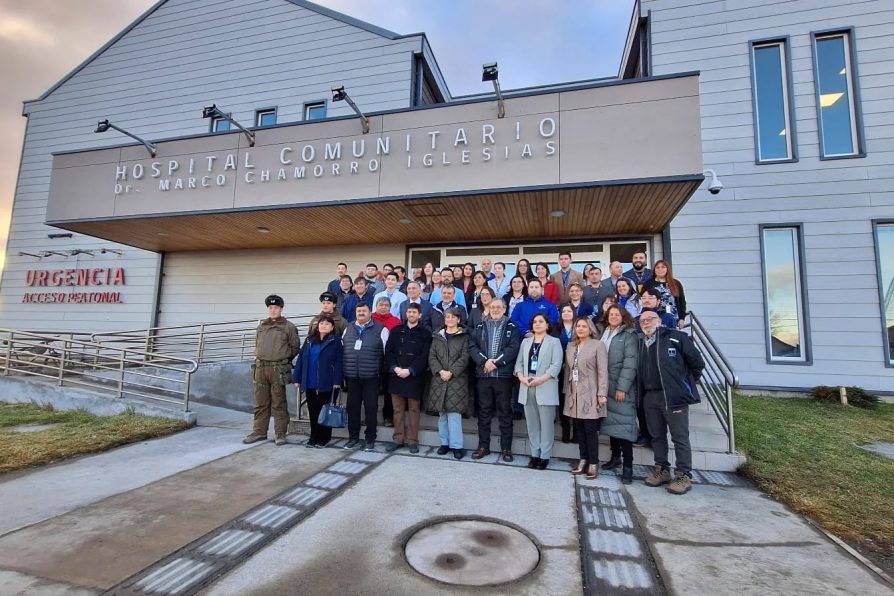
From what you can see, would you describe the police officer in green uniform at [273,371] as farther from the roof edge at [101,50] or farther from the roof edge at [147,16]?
the roof edge at [101,50]

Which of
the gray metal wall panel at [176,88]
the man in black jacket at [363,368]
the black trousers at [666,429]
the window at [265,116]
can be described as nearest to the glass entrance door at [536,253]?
the gray metal wall panel at [176,88]

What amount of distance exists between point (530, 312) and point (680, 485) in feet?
7.86

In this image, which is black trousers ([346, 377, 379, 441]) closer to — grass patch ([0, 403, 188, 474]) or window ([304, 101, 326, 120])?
grass patch ([0, 403, 188, 474])

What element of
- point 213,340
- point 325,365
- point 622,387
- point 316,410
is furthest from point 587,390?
point 213,340

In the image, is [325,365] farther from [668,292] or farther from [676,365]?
[668,292]

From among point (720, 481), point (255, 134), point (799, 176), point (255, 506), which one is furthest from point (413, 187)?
point (799, 176)

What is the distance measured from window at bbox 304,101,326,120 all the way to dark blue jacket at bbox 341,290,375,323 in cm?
704

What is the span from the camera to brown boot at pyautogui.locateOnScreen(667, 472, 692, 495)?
13.3 feet

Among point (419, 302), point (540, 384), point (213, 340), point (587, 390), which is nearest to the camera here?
point (587, 390)

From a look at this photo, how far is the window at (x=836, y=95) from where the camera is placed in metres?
8.45

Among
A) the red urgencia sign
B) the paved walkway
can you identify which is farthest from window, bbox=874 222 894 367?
the red urgencia sign

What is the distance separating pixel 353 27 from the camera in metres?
11.4

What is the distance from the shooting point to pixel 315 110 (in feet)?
38.1

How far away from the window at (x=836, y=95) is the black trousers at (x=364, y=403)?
9.71 metres
